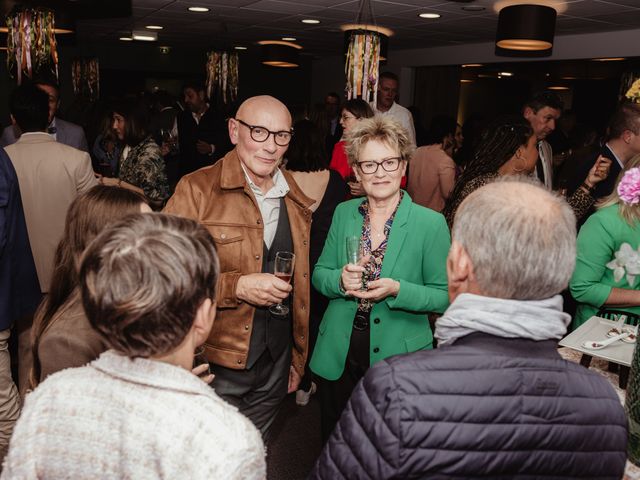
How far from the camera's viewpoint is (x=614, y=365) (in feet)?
6.24

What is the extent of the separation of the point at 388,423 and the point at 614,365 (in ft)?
4.43

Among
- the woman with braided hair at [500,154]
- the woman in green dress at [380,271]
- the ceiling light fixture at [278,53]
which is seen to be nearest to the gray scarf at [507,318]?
the woman in green dress at [380,271]

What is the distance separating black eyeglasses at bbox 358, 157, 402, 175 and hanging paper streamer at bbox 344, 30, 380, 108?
2164mm

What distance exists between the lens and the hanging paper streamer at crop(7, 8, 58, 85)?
146 inches

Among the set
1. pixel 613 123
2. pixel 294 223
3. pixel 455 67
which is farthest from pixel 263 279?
pixel 455 67

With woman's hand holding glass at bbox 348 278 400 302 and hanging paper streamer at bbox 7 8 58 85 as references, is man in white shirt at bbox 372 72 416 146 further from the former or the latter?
woman's hand holding glass at bbox 348 278 400 302

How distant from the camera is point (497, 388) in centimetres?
94

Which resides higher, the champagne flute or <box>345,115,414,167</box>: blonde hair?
<box>345,115,414,167</box>: blonde hair

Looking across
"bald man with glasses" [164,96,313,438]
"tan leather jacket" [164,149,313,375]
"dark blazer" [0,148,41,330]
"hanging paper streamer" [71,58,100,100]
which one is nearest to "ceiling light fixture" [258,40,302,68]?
"hanging paper streamer" [71,58,100,100]

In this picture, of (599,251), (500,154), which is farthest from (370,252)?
(500,154)

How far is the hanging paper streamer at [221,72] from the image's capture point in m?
6.53

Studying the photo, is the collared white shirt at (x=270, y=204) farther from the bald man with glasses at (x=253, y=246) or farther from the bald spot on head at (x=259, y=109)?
the bald spot on head at (x=259, y=109)

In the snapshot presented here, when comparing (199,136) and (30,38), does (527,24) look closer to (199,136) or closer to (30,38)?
(199,136)

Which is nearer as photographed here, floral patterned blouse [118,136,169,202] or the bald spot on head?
the bald spot on head
